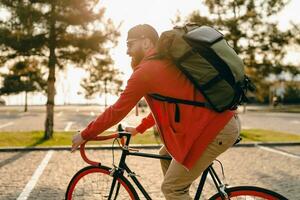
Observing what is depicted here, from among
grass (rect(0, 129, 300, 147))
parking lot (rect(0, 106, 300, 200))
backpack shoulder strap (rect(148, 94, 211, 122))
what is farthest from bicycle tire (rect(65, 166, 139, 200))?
grass (rect(0, 129, 300, 147))

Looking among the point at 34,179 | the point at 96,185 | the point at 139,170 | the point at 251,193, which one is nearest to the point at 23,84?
the point at 139,170

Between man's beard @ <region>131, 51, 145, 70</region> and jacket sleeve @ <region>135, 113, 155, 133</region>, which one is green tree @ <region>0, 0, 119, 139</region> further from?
man's beard @ <region>131, 51, 145, 70</region>

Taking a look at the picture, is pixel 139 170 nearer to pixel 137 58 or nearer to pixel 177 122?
pixel 137 58

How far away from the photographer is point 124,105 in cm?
331

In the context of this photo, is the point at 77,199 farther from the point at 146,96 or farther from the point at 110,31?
the point at 110,31

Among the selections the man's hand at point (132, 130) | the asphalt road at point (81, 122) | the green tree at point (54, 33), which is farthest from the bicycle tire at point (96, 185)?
the asphalt road at point (81, 122)

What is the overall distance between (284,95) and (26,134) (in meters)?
49.2

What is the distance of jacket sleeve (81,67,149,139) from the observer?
10.6 ft

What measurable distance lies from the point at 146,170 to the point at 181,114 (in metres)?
5.67

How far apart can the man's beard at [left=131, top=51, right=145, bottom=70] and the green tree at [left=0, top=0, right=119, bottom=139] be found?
1093 centimetres

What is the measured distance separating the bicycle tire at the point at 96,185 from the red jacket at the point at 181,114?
0.81 metres

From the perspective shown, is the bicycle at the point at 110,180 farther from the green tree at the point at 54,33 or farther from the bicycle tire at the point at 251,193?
the green tree at the point at 54,33

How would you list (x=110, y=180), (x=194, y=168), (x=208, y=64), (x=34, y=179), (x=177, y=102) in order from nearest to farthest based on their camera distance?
(x=208, y=64)
(x=177, y=102)
(x=194, y=168)
(x=110, y=180)
(x=34, y=179)

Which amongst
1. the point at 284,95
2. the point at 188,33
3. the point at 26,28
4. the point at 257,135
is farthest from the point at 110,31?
the point at 284,95
